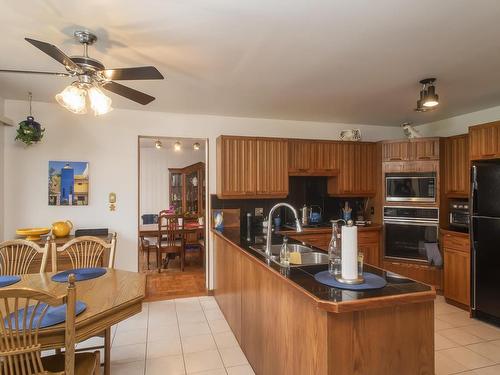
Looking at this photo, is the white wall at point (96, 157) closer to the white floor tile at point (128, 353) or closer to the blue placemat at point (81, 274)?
the white floor tile at point (128, 353)

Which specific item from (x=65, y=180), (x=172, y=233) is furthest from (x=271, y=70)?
(x=172, y=233)

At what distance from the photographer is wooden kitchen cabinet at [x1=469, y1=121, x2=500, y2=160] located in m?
3.18

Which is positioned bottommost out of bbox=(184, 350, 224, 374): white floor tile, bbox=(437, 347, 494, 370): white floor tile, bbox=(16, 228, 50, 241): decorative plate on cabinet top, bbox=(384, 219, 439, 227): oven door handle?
bbox=(184, 350, 224, 374): white floor tile

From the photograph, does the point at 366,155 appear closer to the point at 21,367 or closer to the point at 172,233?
the point at 172,233

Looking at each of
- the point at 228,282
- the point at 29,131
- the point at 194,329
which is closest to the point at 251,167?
the point at 228,282

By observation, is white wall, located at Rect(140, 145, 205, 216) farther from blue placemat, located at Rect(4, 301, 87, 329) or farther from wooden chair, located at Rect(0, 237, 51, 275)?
blue placemat, located at Rect(4, 301, 87, 329)

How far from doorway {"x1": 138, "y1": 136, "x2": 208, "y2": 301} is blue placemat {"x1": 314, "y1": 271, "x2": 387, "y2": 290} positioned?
8.81 ft

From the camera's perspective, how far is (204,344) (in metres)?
2.85

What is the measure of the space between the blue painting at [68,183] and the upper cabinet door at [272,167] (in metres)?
2.19

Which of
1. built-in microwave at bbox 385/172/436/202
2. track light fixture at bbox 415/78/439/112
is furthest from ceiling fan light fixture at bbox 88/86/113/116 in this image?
built-in microwave at bbox 385/172/436/202

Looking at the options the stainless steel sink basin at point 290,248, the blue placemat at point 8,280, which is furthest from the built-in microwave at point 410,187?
the blue placemat at point 8,280

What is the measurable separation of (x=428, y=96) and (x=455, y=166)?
5.81 feet

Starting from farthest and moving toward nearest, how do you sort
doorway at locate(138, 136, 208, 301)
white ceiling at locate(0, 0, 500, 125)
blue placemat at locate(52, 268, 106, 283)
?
doorway at locate(138, 136, 208, 301), blue placemat at locate(52, 268, 106, 283), white ceiling at locate(0, 0, 500, 125)

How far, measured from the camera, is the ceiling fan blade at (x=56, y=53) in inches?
58.5
